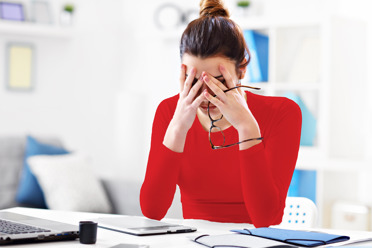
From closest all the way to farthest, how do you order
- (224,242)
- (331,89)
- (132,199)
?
(224,242)
(132,199)
(331,89)

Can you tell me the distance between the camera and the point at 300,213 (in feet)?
5.92

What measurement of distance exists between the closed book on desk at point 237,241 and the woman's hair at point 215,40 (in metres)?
0.55

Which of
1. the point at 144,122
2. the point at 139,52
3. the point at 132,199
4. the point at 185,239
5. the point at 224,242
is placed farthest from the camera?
the point at 139,52

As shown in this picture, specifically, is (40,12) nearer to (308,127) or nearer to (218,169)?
(308,127)

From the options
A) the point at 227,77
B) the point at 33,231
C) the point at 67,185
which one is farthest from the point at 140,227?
the point at 67,185

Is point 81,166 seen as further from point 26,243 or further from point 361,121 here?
point 26,243

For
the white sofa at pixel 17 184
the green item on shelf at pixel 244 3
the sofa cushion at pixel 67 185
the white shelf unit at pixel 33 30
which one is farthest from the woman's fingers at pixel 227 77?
the white shelf unit at pixel 33 30

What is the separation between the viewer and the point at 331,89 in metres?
3.42

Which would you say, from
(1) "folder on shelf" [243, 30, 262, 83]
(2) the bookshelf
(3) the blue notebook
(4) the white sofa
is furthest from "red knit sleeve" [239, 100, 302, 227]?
(1) "folder on shelf" [243, 30, 262, 83]

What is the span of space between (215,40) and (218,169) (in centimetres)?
37

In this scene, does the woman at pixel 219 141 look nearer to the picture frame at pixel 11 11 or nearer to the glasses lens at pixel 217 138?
the glasses lens at pixel 217 138

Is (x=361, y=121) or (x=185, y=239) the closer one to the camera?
(x=185, y=239)

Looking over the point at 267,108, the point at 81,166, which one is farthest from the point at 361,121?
the point at 267,108

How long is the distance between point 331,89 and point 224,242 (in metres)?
2.47
